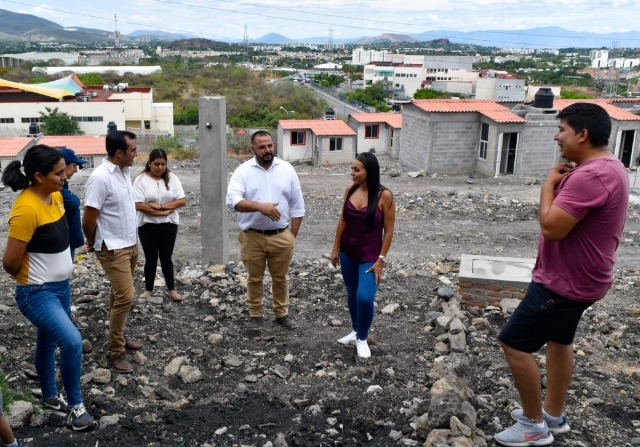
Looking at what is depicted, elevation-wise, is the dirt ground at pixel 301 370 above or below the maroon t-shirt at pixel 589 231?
below

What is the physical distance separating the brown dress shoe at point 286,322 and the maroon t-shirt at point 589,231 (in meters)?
2.74

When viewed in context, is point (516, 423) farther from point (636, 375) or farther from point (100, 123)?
point (100, 123)

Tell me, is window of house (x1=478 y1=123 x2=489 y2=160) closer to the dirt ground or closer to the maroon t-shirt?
the dirt ground

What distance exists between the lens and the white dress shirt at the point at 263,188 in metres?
5.25

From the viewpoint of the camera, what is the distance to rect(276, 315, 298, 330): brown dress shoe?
5527mm

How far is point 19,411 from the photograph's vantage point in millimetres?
3648

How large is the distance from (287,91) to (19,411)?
204 feet

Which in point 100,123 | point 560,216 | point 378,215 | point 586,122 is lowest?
point 100,123

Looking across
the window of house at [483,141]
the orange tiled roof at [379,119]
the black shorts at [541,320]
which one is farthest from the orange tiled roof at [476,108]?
the black shorts at [541,320]

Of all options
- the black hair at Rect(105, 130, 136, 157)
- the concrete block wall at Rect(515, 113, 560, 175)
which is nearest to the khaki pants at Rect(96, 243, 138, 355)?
the black hair at Rect(105, 130, 136, 157)

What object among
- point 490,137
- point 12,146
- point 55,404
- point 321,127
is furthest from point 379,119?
point 55,404

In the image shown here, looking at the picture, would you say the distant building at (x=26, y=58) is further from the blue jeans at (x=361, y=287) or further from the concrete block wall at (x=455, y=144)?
the blue jeans at (x=361, y=287)

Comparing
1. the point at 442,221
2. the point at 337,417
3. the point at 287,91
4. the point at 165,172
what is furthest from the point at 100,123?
the point at 337,417

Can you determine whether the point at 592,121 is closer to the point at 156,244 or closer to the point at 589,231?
the point at 589,231
